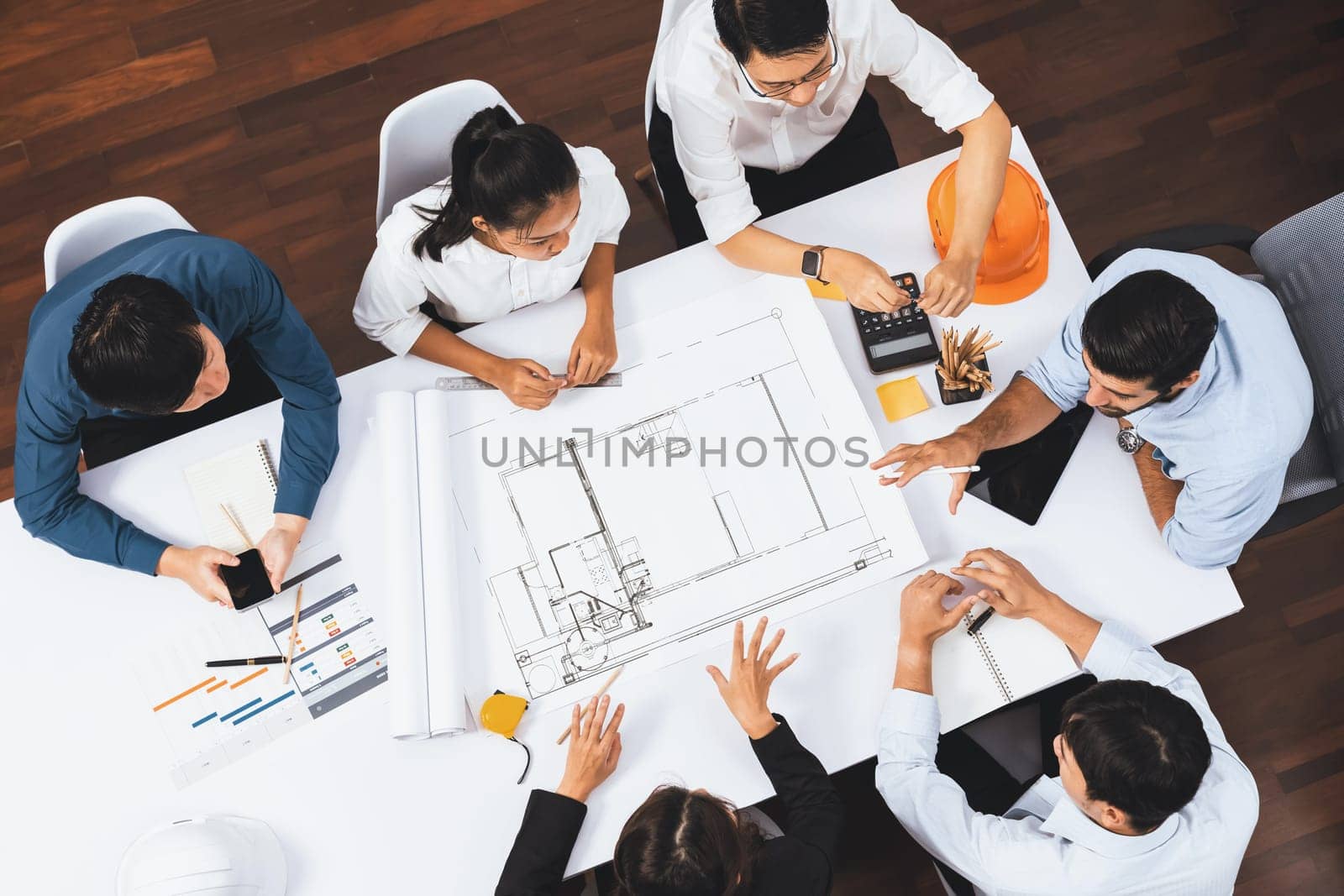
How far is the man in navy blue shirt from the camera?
1.42 m

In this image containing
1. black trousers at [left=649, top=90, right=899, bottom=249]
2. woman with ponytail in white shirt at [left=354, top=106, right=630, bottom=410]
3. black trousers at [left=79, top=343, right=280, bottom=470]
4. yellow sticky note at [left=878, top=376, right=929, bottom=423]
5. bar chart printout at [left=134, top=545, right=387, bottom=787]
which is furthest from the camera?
black trousers at [left=649, top=90, right=899, bottom=249]

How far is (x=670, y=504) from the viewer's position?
60.8 inches

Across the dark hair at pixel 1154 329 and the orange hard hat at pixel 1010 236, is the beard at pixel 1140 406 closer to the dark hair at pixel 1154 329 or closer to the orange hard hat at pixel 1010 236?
the dark hair at pixel 1154 329

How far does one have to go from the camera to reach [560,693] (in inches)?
59.0

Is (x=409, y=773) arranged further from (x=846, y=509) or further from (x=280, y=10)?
(x=280, y=10)

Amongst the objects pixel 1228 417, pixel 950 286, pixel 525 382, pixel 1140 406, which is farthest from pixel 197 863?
pixel 1228 417

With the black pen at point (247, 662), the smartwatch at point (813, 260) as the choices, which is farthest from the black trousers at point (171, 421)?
the smartwatch at point (813, 260)

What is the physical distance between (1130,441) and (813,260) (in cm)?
62

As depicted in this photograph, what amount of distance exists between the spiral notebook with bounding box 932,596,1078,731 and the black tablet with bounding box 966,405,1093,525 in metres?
0.19

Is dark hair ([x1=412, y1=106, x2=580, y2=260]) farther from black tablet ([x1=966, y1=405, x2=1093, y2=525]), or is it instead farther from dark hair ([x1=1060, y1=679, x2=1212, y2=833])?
dark hair ([x1=1060, y1=679, x2=1212, y2=833])

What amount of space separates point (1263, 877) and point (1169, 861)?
1136 millimetres

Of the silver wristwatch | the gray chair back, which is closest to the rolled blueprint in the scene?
the silver wristwatch

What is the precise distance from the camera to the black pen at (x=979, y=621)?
59.5 inches

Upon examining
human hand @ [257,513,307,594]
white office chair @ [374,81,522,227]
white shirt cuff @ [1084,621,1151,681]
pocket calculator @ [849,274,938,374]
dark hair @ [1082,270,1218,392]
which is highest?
white office chair @ [374,81,522,227]
